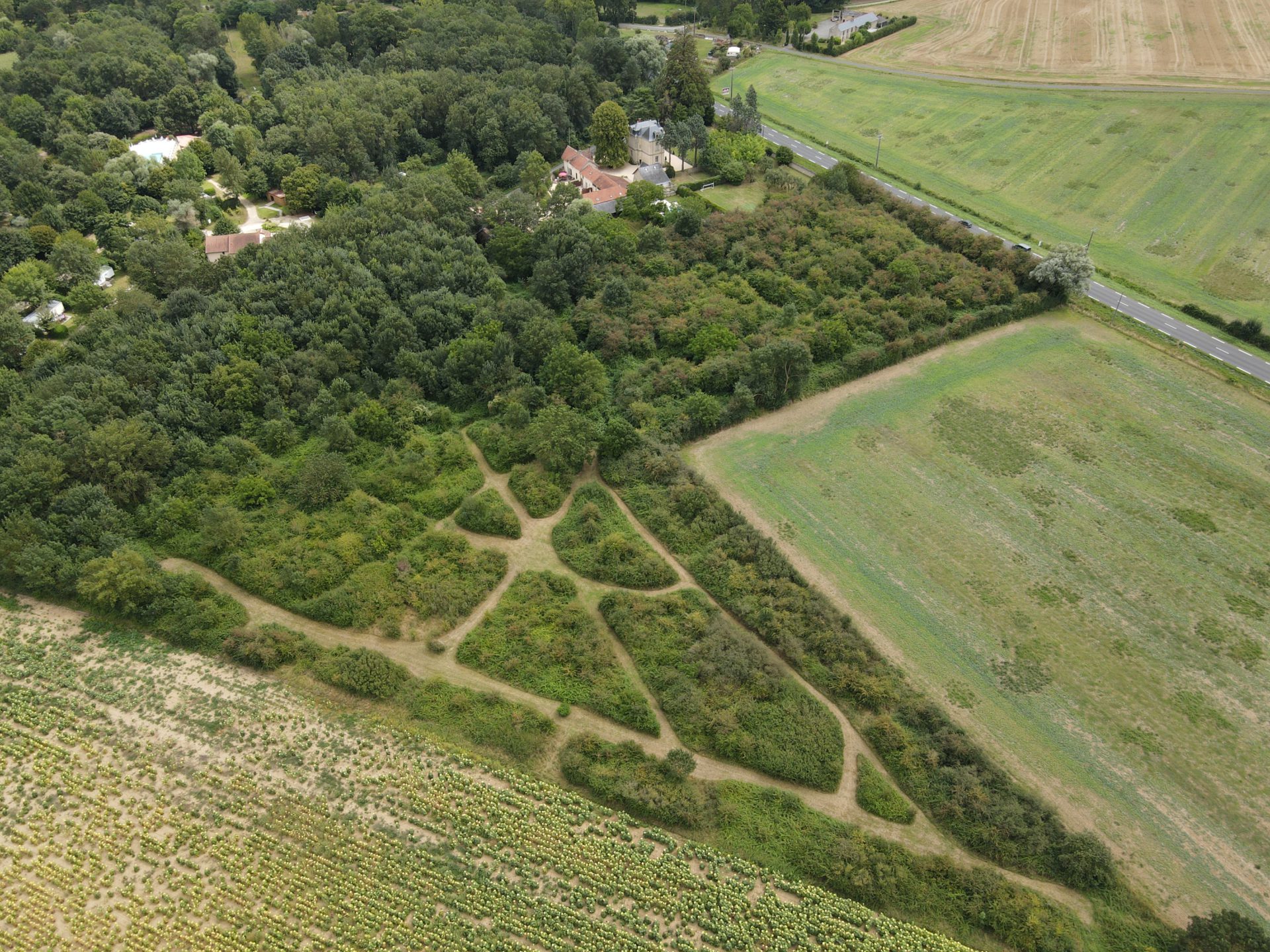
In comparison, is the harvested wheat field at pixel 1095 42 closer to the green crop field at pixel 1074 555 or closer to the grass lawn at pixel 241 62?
the green crop field at pixel 1074 555

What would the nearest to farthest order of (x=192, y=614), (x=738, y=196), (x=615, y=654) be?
1. (x=615, y=654)
2. (x=192, y=614)
3. (x=738, y=196)

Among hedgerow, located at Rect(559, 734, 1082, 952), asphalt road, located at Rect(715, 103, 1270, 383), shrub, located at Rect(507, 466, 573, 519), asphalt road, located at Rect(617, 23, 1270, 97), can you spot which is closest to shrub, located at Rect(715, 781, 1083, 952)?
hedgerow, located at Rect(559, 734, 1082, 952)

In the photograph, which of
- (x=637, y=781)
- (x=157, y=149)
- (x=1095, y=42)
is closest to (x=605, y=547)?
(x=637, y=781)

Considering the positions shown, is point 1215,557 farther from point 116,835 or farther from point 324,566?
point 116,835

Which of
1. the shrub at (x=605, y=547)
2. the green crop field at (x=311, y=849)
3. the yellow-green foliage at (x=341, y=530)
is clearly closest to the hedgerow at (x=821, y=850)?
the green crop field at (x=311, y=849)

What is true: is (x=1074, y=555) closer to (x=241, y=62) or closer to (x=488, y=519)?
(x=488, y=519)

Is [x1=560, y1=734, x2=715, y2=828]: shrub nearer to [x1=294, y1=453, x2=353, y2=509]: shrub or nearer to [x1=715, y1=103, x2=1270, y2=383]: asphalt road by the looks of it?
[x1=294, y1=453, x2=353, y2=509]: shrub

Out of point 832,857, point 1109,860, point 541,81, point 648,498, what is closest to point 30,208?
point 541,81
